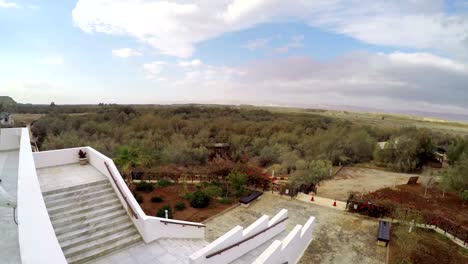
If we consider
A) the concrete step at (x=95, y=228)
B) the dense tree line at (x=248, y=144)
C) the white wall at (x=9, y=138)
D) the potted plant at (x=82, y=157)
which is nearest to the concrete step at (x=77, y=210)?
the concrete step at (x=95, y=228)

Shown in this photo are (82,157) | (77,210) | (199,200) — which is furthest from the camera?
(199,200)

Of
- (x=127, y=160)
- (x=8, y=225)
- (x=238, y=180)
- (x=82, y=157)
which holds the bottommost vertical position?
(x=238, y=180)

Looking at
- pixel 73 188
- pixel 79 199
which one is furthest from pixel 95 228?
pixel 73 188

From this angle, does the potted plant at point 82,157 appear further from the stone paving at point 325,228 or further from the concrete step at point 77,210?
the stone paving at point 325,228

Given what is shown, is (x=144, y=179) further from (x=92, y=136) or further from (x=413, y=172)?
(x=413, y=172)

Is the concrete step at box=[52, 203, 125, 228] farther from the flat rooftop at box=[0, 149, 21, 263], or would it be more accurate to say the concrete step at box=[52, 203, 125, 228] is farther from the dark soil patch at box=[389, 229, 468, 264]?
the dark soil patch at box=[389, 229, 468, 264]

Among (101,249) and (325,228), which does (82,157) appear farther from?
(325,228)
